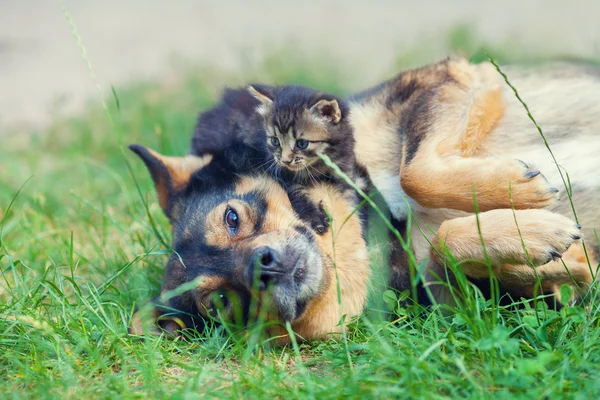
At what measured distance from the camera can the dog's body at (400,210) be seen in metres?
3.45

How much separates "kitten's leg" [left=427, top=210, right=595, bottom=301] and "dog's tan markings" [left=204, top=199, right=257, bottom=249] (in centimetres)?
109

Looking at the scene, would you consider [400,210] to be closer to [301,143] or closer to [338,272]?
[338,272]

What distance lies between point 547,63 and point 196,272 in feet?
10.1

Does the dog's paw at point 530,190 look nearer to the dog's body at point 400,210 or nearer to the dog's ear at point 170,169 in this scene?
the dog's body at point 400,210

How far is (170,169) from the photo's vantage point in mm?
4254

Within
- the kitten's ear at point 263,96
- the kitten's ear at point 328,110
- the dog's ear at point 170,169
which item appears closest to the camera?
the kitten's ear at point 328,110

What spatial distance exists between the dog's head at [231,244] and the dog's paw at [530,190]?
3.80 ft

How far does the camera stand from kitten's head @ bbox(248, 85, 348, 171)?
12.8ft

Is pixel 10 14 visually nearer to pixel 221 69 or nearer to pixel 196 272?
pixel 221 69

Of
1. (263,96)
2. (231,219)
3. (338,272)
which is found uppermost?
(263,96)

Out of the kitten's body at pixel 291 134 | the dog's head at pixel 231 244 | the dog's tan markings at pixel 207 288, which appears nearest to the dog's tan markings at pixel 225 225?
the dog's head at pixel 231 244

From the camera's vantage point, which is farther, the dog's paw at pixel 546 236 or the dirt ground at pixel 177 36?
the dirt ground at pixel 177 36

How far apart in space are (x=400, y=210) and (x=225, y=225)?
1.11 meters

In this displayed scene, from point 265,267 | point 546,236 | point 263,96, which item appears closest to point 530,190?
point 546,236
